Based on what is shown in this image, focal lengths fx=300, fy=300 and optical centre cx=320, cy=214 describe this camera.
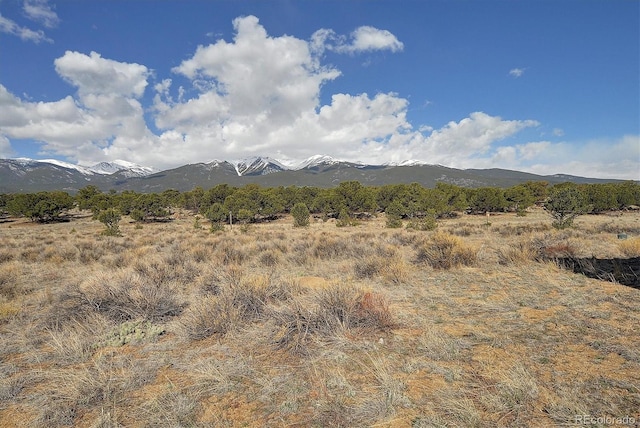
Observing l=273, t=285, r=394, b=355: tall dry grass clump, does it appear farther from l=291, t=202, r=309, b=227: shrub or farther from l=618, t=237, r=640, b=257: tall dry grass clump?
l=291, t=202, r=309, b=227: shrub

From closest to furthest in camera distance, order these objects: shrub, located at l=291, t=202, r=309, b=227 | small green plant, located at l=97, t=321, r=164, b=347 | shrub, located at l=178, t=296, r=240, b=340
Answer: small green plant, located at l=97, t=321, r=164, b=347
shrub, located at l=178, t=296, r=240, b=340
shrub, located at l=291, t=202, r=309, b=227

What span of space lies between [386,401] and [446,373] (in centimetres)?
108

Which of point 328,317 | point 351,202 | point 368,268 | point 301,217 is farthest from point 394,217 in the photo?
point 328,317

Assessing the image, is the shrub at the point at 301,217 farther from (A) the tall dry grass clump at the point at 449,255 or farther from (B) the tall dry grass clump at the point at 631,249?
(B) the tall dry grass clump at the point at 631,249

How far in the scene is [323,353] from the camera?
4.61 m

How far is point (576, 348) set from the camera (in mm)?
4430

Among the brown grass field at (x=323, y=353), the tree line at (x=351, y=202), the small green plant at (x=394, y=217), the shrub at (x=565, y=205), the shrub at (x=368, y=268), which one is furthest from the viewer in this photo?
the tree line at (x=351, y=202)

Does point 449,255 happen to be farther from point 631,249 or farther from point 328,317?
point 631,249

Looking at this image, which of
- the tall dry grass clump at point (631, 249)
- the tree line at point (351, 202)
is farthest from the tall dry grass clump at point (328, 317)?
the tree line at point (351, 202)

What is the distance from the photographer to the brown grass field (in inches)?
131

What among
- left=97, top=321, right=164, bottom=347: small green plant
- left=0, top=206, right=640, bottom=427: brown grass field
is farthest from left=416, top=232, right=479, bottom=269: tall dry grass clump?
left=97, top=321, right=164, bottom=347: small green plant

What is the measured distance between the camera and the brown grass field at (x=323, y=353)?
334cm

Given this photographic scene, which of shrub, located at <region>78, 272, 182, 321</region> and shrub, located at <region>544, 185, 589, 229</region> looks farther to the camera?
shrub, located at <region>544, 185, 589, 229</region>

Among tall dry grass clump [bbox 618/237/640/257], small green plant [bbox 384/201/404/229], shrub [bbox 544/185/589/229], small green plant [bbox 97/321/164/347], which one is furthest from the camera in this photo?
small green plant [bbox 384/201/404/229]
